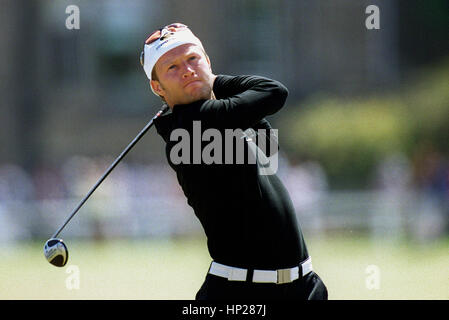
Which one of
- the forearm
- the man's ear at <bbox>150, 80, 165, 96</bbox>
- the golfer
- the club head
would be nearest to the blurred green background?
the club head

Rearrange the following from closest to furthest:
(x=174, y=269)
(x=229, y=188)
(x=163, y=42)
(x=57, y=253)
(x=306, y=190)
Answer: (x=229, y=188), (x=163, y=42), (x=57, y=253), (x=174, y=269), (x=306, y=190)

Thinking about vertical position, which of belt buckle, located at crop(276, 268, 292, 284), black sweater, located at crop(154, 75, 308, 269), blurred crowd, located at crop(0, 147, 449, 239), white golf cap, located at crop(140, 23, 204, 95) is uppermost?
white golf cap, located at crop(140, 23, 204, 95)

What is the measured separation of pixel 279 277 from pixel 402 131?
56.9 ft

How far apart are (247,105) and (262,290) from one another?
0.93m

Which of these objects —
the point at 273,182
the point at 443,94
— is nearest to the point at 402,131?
the point at 443,94

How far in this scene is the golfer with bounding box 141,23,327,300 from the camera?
422cm

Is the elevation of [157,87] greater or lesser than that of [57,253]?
greater

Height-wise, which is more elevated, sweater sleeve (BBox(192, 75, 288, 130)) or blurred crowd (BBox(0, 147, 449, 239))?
sweater sleeve (BBox(192, 75, 288, 130))

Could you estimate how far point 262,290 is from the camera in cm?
434

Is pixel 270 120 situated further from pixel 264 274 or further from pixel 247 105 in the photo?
pixel 247 105

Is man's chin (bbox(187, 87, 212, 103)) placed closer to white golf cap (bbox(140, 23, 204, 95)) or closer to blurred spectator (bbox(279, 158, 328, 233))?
white golf cap (bbox(140, 23, 204, 95))

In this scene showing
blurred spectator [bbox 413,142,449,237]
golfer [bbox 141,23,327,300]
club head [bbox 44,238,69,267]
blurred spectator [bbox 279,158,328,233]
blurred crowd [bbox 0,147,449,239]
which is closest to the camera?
golfer [bbox 141,23,327,300]

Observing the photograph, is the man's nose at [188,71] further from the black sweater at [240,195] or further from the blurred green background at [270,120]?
the blurred green background at [270,120]

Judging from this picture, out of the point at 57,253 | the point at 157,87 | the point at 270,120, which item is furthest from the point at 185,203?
the point at 157,87
